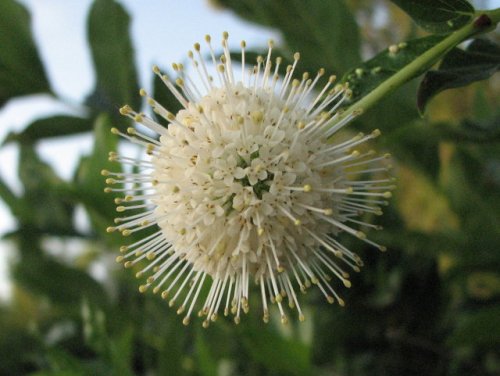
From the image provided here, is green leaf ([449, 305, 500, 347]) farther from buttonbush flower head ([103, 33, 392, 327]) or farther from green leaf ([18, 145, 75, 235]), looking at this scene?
green leaf ([18, 145, 75, 235])

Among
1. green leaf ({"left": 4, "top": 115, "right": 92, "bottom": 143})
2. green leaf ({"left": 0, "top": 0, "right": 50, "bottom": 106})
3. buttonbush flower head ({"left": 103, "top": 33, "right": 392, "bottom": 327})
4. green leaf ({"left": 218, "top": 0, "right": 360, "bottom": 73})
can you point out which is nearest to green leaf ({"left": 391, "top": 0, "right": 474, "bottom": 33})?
buttonbush flower head ({"left": 103, "top": 33, "right": 392, "bottom": 327})

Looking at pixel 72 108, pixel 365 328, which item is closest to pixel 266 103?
pixel 72 108

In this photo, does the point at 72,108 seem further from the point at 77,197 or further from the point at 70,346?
the point at 70,346

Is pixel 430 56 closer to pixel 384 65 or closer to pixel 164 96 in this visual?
pixel 384 65

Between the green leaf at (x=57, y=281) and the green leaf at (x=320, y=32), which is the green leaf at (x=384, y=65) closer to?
the green leaf at (x=320, y=32)

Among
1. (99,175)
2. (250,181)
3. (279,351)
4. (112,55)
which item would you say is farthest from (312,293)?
(250,181)

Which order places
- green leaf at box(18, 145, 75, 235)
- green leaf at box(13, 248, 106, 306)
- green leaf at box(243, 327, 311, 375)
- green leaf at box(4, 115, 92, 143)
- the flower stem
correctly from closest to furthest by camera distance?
Answer: the flower stem < green leaf at box(243, 327, 311, 375) < green leaf at box(4, 115, 92, 143) < green leaf at box(13, 248, 106, 306) < green leaf at box(18, 145, 75, 235)

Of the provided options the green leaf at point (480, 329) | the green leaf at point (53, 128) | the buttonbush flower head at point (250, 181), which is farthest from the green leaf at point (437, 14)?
the green leaf at point (53, 128)
